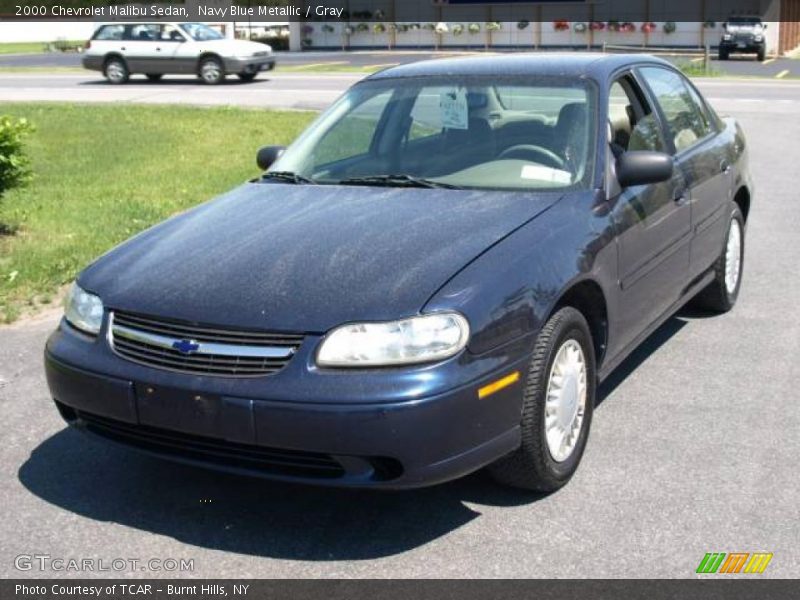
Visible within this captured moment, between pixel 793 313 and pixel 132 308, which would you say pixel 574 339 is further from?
pixel 793 313

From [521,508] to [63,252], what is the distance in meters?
5.20

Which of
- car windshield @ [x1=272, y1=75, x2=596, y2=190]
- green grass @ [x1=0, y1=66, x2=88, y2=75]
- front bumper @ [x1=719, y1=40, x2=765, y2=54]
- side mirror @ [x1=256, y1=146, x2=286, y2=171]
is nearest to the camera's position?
car windshield @ [x1=272, y1=75, x2=596, y2=190]

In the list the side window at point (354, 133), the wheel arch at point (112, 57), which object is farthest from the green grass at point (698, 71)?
the side window at point (354, 133)

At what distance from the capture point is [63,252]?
800 centimetres

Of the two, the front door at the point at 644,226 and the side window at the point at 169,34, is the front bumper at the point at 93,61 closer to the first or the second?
the side window at the point at 169,34

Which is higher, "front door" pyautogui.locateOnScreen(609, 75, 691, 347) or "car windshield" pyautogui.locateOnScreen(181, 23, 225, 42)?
"car windshield" pyautogui.locateOnScreen(181, 23, 225, 42)

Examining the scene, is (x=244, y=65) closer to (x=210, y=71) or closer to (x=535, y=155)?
(x=210, y=71)

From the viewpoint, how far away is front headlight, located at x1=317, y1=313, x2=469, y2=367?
11.2 ft

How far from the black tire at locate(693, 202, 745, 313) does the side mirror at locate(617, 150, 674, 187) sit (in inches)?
70.4

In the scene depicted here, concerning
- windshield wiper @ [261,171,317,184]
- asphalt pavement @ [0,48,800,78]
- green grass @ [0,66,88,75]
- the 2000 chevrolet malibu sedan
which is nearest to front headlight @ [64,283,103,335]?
the 2000 chevrolet malibu sedan

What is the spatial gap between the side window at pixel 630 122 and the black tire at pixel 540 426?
120 cm

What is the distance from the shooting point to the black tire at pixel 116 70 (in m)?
27.8

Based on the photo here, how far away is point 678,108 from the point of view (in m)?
5.81
